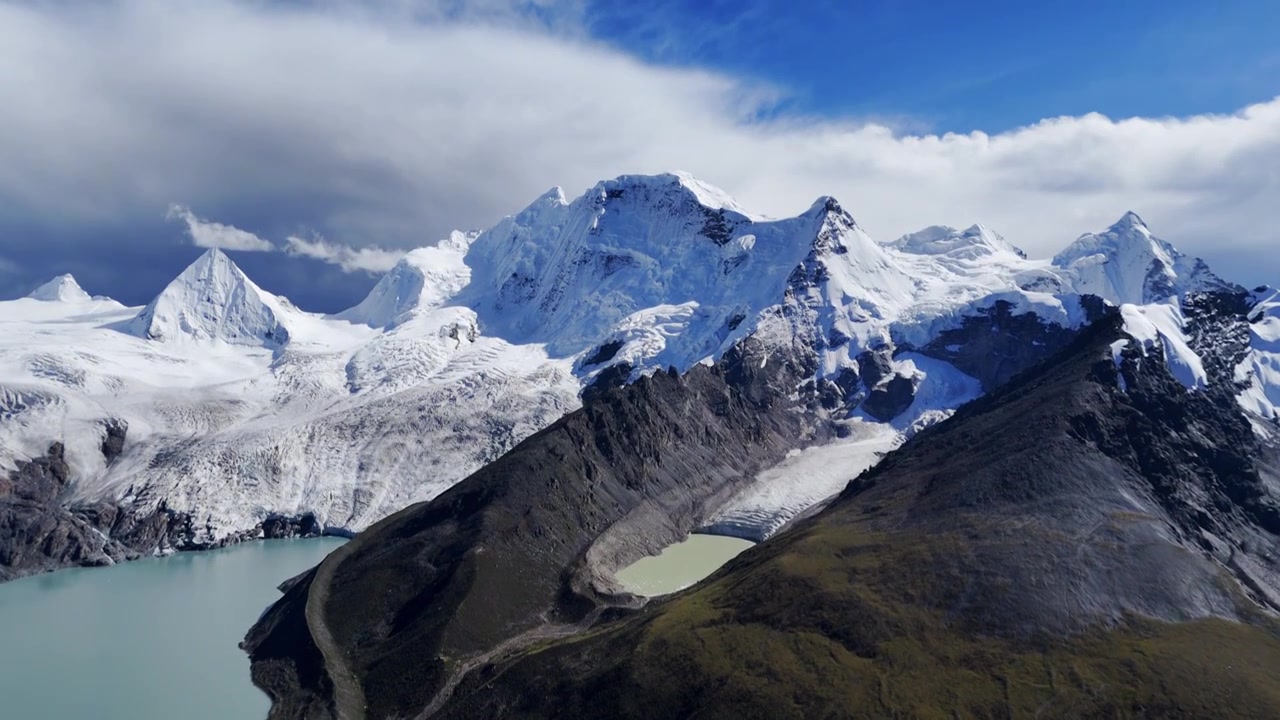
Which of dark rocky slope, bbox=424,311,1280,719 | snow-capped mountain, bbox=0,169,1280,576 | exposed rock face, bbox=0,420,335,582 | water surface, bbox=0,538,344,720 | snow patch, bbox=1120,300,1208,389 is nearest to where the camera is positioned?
dark rocky slope, bbox=424,311,1280,719

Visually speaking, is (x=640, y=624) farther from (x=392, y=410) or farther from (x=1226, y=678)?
(x=392, y=410)

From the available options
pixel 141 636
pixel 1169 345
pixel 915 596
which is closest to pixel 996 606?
pixel 915 596

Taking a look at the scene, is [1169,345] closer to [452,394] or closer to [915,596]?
[915,596]

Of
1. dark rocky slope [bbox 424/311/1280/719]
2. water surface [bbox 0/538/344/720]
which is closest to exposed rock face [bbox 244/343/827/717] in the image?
dark rocky slope [bbox 424/311/1280/719]

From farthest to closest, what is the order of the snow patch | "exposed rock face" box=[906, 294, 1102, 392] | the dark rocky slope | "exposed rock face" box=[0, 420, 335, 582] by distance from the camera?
1. "exposed rock face" box=[906, 294, 1102, 392]
2. "exposed rock face" box=[0, 420, 335, 582]
3. the snow patch
4. the dark rocky slope

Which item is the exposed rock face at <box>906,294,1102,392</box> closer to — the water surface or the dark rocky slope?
the dark rocky slope

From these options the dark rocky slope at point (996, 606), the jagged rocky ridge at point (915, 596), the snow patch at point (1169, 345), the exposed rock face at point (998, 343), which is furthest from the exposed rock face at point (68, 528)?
the exposed rock face at point (998, 343)
